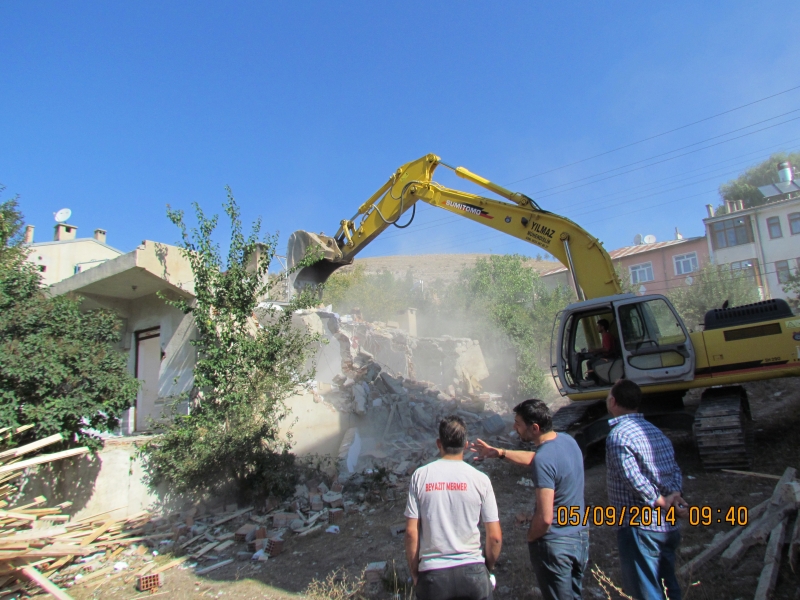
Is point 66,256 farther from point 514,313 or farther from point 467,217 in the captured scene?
point 467,217

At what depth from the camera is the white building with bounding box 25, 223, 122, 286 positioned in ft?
88.9

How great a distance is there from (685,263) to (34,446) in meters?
33.7

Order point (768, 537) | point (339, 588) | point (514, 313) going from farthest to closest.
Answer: point (514, 313) < point (339, 588) < point (768, 537)

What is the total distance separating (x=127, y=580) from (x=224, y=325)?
390 centimetres

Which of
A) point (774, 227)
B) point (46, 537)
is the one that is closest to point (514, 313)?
point (46, 537)

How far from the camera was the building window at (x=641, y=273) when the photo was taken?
3278 centimetres

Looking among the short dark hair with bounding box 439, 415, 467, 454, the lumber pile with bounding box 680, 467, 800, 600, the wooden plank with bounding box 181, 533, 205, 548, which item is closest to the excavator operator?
the lumber pile with bounding box 680, 467, 800, 600

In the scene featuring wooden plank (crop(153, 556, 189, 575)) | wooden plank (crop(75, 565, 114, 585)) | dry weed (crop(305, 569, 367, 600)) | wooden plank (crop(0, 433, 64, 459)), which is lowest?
wooden plank (crop(75, 565, 114, 585))

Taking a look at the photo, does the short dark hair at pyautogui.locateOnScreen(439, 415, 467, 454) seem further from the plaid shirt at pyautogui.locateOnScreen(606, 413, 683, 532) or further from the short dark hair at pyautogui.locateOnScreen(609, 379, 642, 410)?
the short dark hair at pyautogui.locateOnScreen(609, 379, 642, 410)

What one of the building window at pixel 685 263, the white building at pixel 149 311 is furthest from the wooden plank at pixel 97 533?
the building window at pixel 685 263

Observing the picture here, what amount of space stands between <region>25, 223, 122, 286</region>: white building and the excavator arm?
21.8 meters

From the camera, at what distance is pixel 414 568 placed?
274 cm

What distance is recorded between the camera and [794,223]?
93.8 feet

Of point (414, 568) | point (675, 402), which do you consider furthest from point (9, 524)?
point (675, 402)
